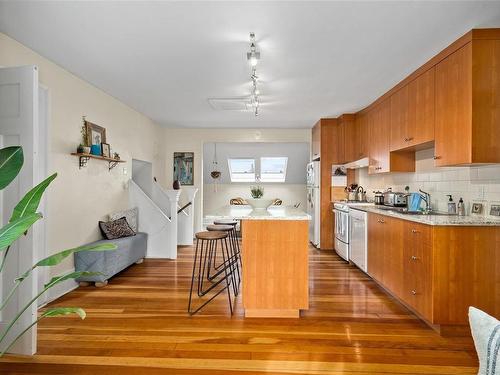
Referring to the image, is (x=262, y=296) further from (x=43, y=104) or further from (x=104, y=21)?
(x=43, y=104)

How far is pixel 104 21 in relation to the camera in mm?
2293

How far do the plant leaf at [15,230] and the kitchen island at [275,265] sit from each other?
1723mm

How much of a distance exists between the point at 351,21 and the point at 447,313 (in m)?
2.42

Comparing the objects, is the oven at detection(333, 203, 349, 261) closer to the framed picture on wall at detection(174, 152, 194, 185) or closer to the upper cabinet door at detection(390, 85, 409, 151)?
the upper cabinet door at detection(390, 85, 409, 151)

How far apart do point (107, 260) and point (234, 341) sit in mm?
2051

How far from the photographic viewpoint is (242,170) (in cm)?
829

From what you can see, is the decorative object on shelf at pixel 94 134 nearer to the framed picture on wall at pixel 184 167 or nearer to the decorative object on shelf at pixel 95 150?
the decorative object on shelf at pixel 95 150

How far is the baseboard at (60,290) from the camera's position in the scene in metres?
3.11

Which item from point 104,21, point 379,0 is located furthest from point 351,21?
point 104,21

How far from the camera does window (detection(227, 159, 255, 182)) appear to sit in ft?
26.7

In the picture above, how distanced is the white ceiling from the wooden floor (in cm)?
245

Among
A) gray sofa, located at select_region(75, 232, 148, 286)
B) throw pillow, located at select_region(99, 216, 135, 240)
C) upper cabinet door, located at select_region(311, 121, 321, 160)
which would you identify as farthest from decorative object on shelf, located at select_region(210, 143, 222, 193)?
gray sofa, located at select_region(75, 232, 148, 286)

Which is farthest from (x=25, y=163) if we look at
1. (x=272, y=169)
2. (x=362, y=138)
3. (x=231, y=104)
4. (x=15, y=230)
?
(x=272, y=169)

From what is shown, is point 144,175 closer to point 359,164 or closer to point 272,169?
point 272,169
